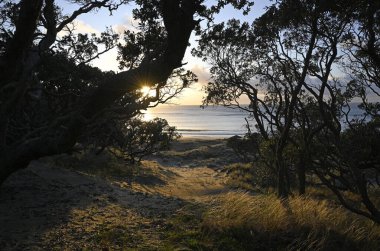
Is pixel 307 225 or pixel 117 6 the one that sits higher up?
pixel 117 6

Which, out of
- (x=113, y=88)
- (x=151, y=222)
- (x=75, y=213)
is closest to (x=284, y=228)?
(x=151, y=222)

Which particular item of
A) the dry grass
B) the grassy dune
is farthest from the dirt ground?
the dry grass

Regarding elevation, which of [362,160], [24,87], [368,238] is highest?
[24,87]

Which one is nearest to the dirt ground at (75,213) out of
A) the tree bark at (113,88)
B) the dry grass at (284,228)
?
the dry grass at (284,228)

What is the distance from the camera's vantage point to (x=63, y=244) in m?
6.81

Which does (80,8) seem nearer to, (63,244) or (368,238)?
(63,244)

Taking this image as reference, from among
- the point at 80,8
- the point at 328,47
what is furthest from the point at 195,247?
the point at 328,47

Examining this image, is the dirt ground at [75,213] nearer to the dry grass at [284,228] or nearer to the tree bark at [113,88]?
the dry grass at [284,228]

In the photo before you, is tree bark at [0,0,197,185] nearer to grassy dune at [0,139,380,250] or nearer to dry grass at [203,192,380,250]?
grassy dune at [0,139,380,250]

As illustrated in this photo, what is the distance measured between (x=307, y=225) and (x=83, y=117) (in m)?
5.44

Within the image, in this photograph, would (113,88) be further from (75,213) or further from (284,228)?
(284,228)

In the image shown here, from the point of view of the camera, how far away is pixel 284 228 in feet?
26.9

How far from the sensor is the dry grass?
25.5ft

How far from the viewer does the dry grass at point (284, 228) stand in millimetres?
7766
